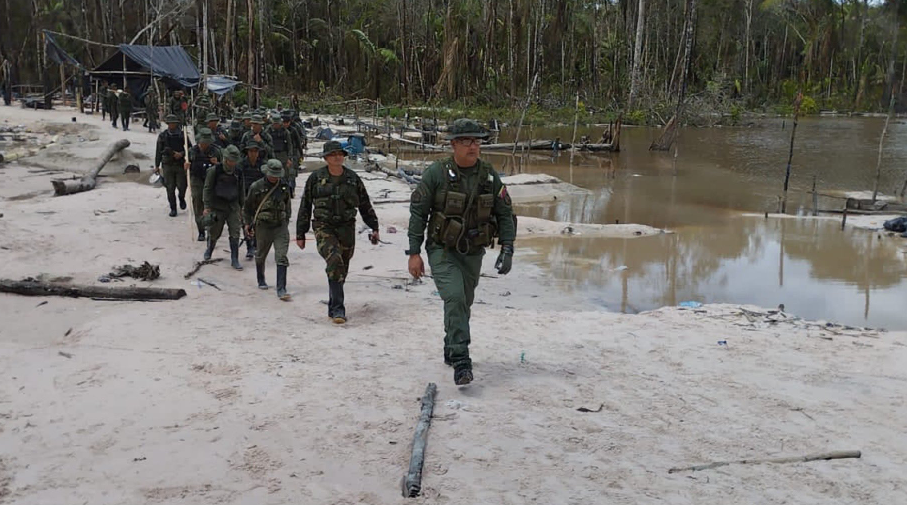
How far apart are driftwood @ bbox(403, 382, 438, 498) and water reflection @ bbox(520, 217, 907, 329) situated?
487 centimetres

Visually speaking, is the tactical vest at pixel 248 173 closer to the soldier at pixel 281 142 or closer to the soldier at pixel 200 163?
the soldier at pixel 200 163

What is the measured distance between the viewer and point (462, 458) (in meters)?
4.00

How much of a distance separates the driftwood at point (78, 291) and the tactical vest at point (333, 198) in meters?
1.82

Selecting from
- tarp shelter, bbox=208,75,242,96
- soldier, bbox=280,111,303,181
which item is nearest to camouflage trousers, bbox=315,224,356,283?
soldier, bbox=280,111,303,181

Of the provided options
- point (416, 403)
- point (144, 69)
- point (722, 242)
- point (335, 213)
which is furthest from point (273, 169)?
point (144, 69)

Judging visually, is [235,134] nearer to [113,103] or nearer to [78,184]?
[78,184]

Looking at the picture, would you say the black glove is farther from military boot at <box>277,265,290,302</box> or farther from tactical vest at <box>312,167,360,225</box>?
military boot at <box>277,265,290,302</box>

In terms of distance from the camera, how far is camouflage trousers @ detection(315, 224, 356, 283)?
273 inches

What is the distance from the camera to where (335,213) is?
22.6 ft

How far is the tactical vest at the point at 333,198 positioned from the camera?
686cm

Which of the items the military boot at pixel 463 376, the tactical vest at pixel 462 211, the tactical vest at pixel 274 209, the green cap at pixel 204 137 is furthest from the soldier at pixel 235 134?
the military boot at pixel 463 376

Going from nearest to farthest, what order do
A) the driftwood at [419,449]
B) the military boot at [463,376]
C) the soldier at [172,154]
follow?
the driftwood at [419,449] < the military boot at [463,376] < the soldier at [172,154]

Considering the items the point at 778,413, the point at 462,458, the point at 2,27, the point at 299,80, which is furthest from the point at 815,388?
the point at 299,80

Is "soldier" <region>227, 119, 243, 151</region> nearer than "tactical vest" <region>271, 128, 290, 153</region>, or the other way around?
"soldier" <region>227, 119, 243, 151</region>
